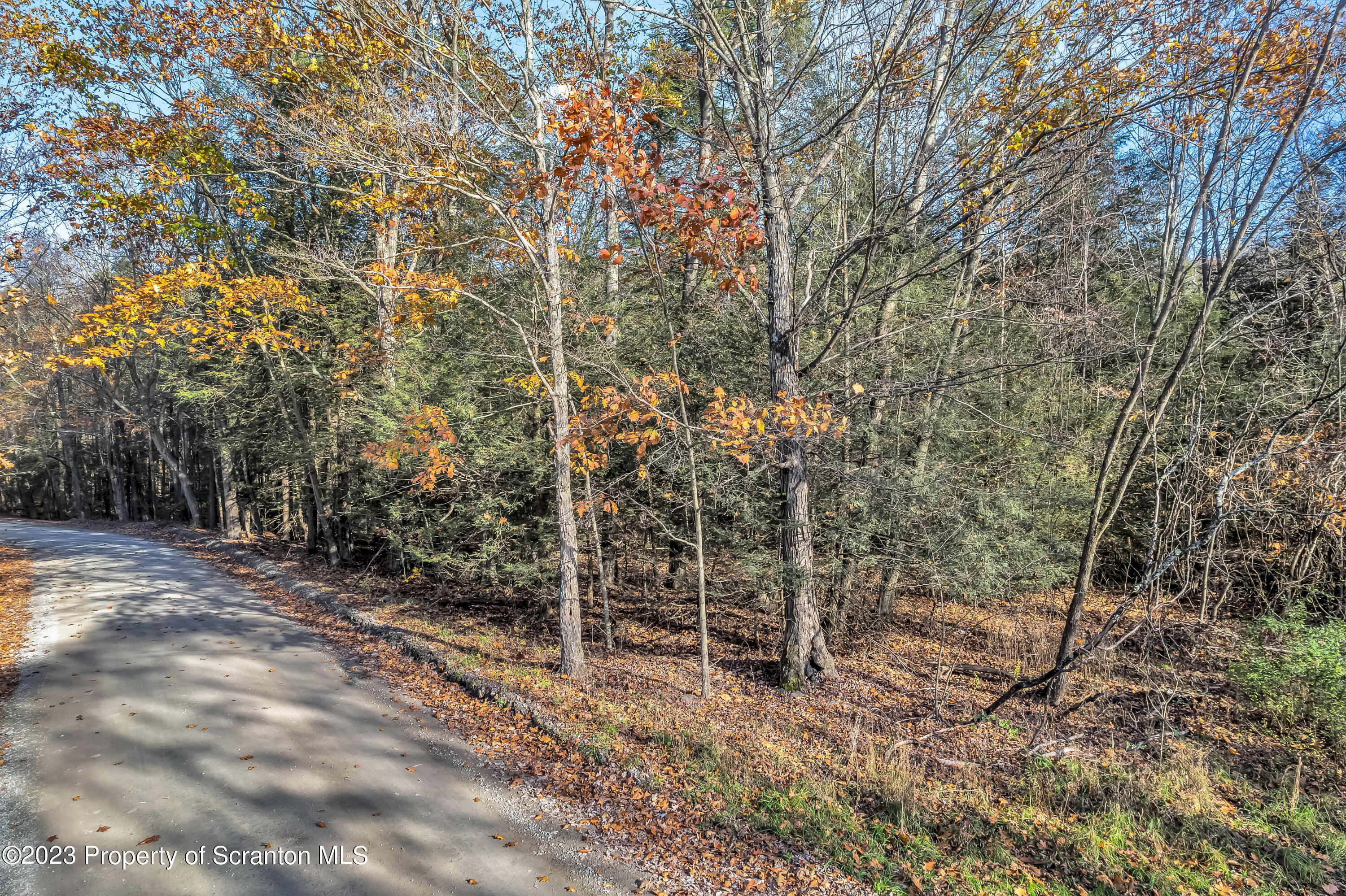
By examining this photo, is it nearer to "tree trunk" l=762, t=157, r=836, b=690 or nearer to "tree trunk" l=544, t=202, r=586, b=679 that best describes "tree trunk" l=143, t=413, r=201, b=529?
"tree trunk" l=544, t=202, r=586, b=679

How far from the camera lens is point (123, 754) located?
5105 millimetres

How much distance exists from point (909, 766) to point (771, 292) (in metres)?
5.53

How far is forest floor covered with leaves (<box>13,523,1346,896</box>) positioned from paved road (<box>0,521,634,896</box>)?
629 mm

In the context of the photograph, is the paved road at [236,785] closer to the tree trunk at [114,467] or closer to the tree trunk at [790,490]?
the tree trunk at [790,490]

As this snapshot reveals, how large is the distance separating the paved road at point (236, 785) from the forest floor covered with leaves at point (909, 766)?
629mm

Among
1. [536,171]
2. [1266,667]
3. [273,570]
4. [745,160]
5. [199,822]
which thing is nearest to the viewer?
[199,822]

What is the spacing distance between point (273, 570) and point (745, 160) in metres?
13.7

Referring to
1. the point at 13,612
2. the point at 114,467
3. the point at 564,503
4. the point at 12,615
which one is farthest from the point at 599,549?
the point at 114,467

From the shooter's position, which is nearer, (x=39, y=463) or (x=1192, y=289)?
(x=1192, y=289)

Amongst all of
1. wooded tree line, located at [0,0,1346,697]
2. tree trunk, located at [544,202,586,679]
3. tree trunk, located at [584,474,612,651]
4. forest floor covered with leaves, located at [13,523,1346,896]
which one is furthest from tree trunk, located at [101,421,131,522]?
tree trunk, located at [544,202,586,679]

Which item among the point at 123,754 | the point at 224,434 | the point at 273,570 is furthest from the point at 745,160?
the point at 224,434

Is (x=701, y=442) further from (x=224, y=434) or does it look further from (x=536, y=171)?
(x=224, y=434)

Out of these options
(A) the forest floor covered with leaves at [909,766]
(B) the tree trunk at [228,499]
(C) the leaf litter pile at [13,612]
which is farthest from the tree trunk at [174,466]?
(A) the forest floor covered with leaves at [909,766]

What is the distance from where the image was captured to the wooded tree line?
5902 mm
